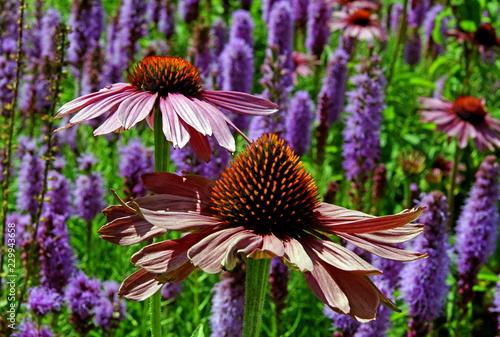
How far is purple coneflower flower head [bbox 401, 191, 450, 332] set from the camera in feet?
8.65

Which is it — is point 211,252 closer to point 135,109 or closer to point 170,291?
point 135,109

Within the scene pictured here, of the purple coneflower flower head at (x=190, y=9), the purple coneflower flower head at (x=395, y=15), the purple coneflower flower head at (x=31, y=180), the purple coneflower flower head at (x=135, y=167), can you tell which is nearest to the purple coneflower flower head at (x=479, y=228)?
the purple coneflower flower head at (x=135, y=167)

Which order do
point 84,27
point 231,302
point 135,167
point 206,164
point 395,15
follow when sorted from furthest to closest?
point 395,15, point 84,27, point 135,167, point 206,164, point 231,302

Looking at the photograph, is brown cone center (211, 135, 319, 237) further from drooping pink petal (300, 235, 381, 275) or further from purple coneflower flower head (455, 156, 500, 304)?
purple coneflower flower head (455, 156, 500, 304)

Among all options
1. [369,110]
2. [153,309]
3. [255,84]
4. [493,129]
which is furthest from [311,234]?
[255,84]

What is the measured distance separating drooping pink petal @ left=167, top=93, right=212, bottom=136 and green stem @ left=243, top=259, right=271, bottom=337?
34cm

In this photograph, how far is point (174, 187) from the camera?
4.96 ft

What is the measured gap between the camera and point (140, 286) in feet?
4.52

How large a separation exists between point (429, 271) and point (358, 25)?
3443 millimetres

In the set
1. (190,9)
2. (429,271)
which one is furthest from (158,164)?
(190,9)

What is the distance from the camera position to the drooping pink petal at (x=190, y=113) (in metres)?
1.52

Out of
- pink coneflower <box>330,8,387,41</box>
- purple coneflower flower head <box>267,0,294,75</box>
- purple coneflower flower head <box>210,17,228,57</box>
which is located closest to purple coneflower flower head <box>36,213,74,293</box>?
purple coneflower flower head <box>267,0,294,75</box>

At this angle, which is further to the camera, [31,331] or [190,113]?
[31,331]

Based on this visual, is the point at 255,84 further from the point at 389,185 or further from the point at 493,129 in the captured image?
the point at 493,129
